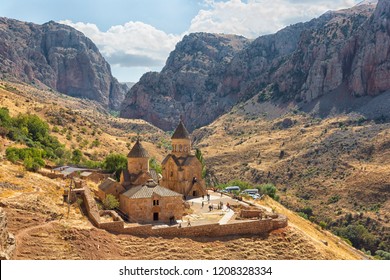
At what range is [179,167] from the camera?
161 ft

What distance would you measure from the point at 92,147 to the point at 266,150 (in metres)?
49.6

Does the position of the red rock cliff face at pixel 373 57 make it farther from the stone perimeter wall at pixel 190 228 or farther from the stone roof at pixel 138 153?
the stone roof at pixel 138 153

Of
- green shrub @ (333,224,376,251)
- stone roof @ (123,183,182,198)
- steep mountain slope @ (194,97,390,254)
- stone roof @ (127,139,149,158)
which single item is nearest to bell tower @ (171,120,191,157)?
stone roof @ (127,139,149,158)

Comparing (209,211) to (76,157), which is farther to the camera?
(76,157)

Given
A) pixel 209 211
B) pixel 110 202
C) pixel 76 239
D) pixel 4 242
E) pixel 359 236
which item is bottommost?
pixel 359 236

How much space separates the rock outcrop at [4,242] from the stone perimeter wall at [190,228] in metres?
8.45

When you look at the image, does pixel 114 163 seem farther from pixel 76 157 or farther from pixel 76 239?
pixel 76 239

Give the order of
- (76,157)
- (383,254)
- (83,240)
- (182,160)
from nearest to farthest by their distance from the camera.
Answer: (83,240)
(182,160)
(383,254)
(76,157)

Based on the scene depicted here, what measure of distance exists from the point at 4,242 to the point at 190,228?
15455 millimetres

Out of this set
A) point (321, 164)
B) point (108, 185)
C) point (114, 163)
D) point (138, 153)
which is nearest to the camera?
point (108, 185)

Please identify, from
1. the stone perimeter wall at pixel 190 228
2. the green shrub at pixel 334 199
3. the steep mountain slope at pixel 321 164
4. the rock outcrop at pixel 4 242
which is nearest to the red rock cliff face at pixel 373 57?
the steep mountain slope at pixel 321 164

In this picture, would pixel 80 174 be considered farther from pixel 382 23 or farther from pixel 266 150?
pixel 382 23

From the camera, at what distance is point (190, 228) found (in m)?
34.0

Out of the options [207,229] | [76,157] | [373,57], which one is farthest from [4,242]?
[373,57]
